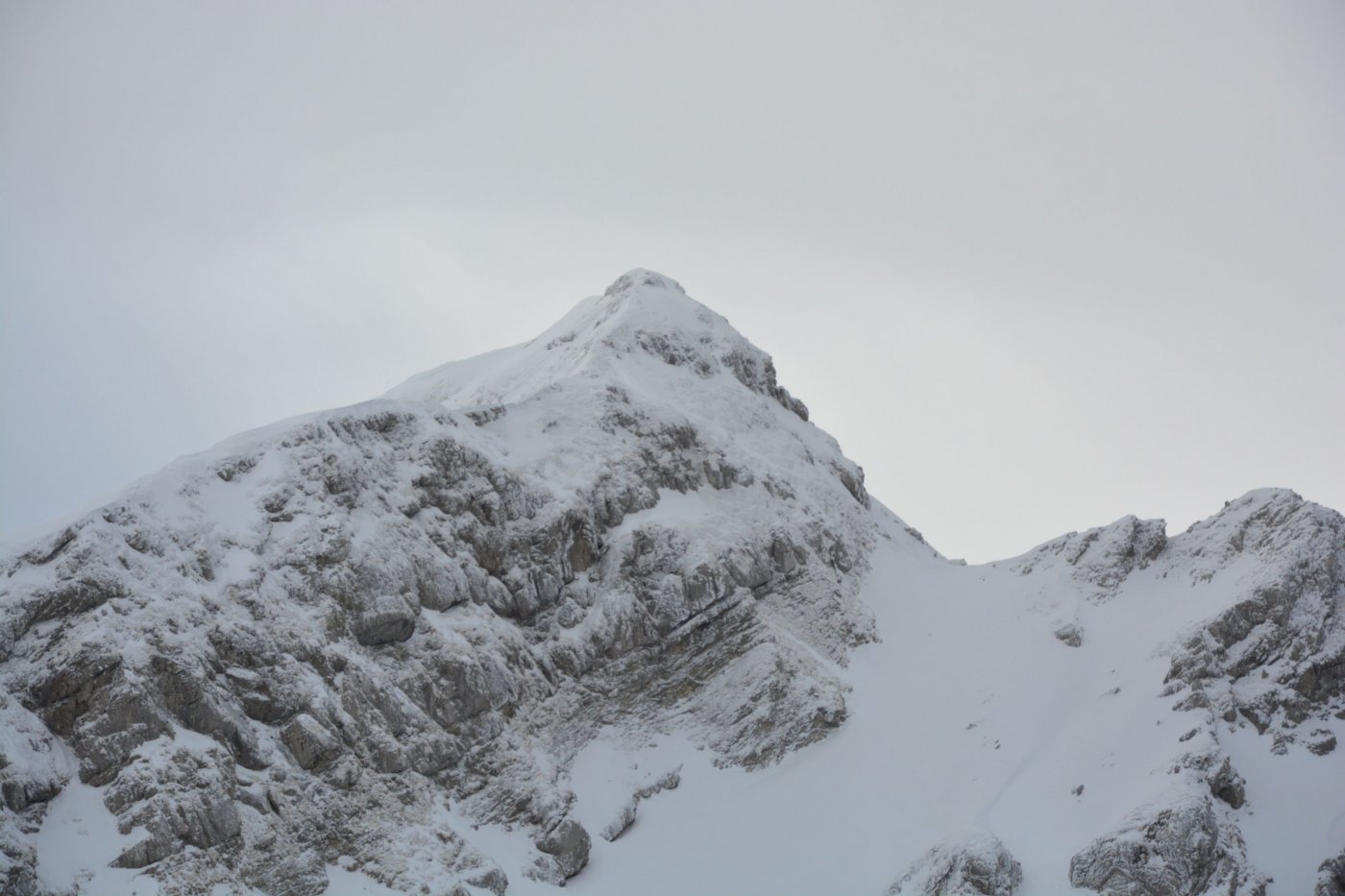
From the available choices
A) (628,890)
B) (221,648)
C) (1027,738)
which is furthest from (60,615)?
(1027,738)

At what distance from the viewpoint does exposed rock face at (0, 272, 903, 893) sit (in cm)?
5075

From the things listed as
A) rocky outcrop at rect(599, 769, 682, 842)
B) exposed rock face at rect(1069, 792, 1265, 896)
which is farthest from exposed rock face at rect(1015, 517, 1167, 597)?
rocky outcrop at rect(599, 769, 682, 842)

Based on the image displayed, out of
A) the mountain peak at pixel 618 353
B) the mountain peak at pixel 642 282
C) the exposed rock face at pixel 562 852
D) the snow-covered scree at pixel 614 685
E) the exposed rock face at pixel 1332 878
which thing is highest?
the mountain peak at pixel 642 282

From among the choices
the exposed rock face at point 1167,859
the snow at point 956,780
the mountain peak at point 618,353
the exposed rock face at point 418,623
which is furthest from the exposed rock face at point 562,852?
the mountain peak at point 618,353

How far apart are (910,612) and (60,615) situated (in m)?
55.5

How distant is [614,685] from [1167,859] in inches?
1215

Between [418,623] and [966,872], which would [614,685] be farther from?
[966,872]

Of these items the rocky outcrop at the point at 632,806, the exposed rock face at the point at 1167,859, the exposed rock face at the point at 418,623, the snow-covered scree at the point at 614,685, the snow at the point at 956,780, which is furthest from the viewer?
the rocky outcrop at the point at 632,806

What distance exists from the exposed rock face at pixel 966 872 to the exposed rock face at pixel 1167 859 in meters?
3.30

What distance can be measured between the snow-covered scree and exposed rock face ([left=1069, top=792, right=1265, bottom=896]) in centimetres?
17

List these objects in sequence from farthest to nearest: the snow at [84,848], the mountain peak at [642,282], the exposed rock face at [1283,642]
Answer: the mountain peak at [642,282] < the exposed rock face at [1283,642] < the snow at [84,848]

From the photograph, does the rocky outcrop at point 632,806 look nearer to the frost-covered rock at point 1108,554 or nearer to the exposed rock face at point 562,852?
the exposed rock face at point 562,852

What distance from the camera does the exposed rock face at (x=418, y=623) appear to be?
167 feet

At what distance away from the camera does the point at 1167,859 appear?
55125 millimetres
